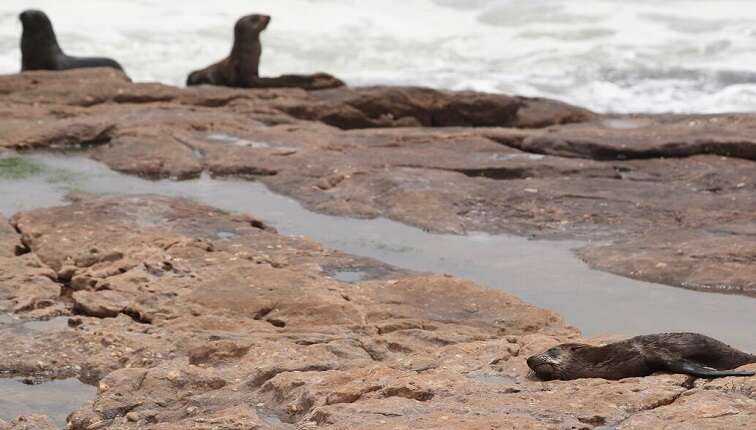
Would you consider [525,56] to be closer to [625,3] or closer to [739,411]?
[625,3]

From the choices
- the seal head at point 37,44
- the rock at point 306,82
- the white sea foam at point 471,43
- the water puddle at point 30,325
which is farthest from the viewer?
the white sea foam at point 471,43

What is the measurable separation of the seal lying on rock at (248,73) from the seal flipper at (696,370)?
982cm

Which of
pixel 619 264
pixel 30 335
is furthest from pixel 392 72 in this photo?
pixel 30 335

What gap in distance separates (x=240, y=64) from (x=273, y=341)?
32.3 ft

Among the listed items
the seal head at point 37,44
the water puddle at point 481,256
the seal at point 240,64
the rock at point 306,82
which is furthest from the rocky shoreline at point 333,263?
the seal head at point 37,44

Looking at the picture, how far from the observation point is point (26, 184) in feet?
28.1

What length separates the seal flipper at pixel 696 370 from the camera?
4.22 metres

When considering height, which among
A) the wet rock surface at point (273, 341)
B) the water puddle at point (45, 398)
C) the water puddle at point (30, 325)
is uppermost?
the wet rock surface at point (273, 341)

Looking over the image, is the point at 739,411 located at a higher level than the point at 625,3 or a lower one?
lower

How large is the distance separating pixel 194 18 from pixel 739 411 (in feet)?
82.1

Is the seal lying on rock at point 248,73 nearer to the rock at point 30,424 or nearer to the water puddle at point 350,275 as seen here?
the water puddle at point 350,275

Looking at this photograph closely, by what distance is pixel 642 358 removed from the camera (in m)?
4.39

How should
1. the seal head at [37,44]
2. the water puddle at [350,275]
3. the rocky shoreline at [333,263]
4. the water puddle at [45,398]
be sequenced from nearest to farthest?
the rocky shoreline at [333,263] < the water puddle at [45,398] < the water puddle at [350,275] < the seal head at [37,44]

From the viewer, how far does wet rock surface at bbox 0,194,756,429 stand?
412 centimetres
